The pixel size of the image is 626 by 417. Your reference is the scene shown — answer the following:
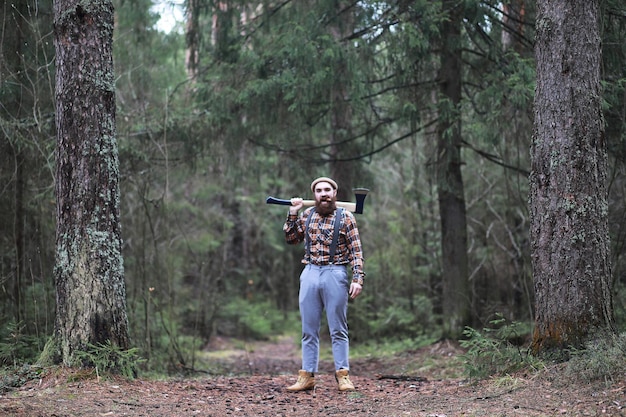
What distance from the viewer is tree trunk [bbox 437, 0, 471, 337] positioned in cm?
963

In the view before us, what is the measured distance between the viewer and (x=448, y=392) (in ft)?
19.7

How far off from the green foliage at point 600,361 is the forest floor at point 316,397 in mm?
84

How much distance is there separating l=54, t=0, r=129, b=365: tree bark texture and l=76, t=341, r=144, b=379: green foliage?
7cm

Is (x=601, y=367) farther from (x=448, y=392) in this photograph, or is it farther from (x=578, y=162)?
(x=578, y=162)

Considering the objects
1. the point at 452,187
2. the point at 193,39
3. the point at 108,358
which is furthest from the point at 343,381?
the point at 193,39

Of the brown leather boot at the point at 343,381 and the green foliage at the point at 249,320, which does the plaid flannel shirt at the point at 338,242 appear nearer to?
the brown leather boot at the point at 343,381

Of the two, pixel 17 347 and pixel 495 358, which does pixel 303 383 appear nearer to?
pixel 495 358

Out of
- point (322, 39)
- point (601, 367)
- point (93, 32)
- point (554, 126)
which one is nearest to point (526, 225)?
point (322, 39)

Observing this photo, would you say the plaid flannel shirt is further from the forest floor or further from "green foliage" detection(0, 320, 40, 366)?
"green foliage" detection(0, 320, 40, 366)

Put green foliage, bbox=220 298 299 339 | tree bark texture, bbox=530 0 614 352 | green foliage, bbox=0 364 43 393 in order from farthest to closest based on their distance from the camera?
1. green foliage, bbox=220 298 299 339
2. green foliage, bbox=0 364 43 393
3. tree bark texture, bbox=530 0 614 352

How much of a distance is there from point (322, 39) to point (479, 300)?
6.44m

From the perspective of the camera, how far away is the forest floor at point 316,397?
4.87 metres

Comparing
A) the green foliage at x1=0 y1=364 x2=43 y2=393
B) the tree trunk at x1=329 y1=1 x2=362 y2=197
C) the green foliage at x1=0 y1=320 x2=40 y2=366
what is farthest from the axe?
the tree trunk at x1=329 y1=1 x2=362 y2=197

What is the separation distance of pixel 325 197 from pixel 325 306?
113 centimetres
